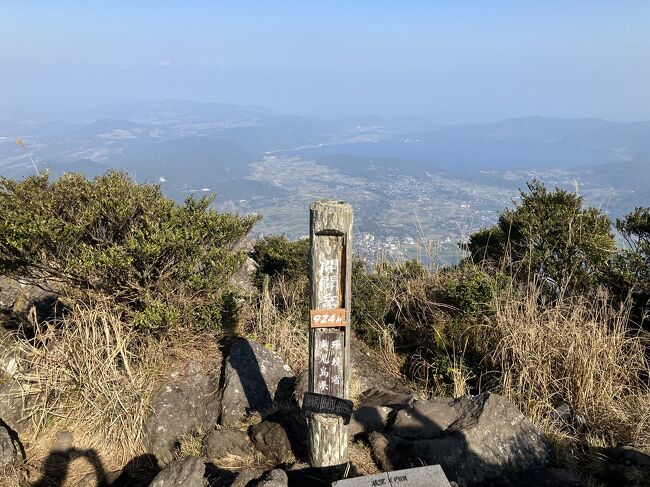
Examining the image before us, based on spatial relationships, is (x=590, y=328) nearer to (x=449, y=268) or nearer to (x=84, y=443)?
(x=449, y=268)

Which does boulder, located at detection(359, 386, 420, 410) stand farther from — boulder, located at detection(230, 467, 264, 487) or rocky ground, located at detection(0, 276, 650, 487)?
boulder, located at detection(230, 467, 264, 487)

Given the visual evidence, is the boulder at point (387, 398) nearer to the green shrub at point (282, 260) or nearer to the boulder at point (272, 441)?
the boulder at point (272, 441)

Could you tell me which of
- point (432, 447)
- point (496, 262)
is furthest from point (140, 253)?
point (496, 262)

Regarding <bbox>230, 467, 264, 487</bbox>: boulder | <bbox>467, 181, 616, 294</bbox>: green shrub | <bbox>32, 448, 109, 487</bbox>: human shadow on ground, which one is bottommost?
<bbox>32, 448, 109, 487</bbox>: human shadow on ground

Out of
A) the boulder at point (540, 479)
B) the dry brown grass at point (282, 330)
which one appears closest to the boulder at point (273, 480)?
the boulder at point (540, 479)

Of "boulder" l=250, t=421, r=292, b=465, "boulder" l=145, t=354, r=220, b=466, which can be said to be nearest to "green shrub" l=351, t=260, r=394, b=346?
"boulder" l=145, t=354, r=220, b=466

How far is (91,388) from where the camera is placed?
3875 mm

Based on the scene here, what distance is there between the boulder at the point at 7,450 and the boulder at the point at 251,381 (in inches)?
63.1

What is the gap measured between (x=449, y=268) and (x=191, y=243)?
4240mm

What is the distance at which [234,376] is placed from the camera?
4.38 meters

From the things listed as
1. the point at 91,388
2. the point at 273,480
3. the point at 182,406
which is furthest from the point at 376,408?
the point at 91,388

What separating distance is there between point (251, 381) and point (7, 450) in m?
2.00

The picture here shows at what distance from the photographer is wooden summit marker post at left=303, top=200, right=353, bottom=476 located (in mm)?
2928

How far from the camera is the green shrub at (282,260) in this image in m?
7.34
